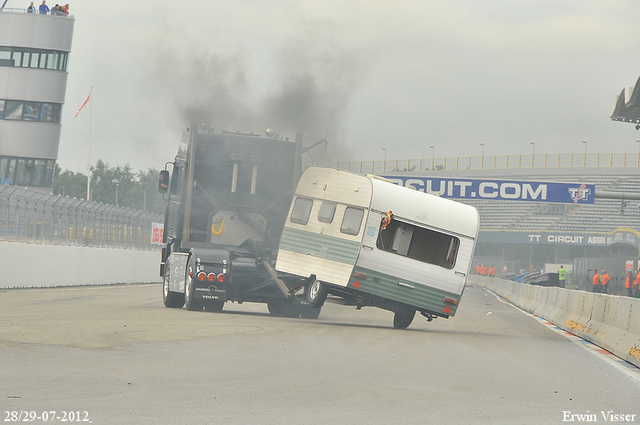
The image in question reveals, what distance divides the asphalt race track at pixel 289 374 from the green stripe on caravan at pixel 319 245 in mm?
1361

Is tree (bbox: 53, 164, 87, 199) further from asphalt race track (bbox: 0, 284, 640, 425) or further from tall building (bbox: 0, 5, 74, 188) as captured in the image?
asphalt race track (bbox: 0, 284, 640, 425)

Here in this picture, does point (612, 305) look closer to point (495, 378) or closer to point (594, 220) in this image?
point (495, 378)

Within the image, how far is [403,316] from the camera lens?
1756 centimetres

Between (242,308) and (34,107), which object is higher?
(34,107)

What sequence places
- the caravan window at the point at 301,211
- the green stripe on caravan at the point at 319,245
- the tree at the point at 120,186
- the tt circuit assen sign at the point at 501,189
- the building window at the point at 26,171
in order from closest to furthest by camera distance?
the green stripe on caravan at the point at 319,245 → the caravan window at the point at 301,211 → the tt circuit assen sign at the point at 501,189 → the building window at the point at 26,171 → the tree at the point at 120,186

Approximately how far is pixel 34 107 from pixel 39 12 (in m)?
6.23

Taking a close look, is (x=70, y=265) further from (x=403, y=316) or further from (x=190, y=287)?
(x=403, y=316)

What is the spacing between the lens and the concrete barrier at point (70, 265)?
28494 mm

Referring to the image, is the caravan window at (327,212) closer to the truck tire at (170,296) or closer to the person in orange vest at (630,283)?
the truck tire at (170,296)

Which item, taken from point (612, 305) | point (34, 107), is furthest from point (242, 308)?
point (34, 107)

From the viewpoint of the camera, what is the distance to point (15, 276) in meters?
28.6

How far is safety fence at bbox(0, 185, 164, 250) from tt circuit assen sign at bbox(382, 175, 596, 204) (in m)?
13.0

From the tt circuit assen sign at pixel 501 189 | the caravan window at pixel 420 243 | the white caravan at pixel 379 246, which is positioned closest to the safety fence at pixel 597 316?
the white caravan at pixel 379 246

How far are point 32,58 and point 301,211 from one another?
45767mm
